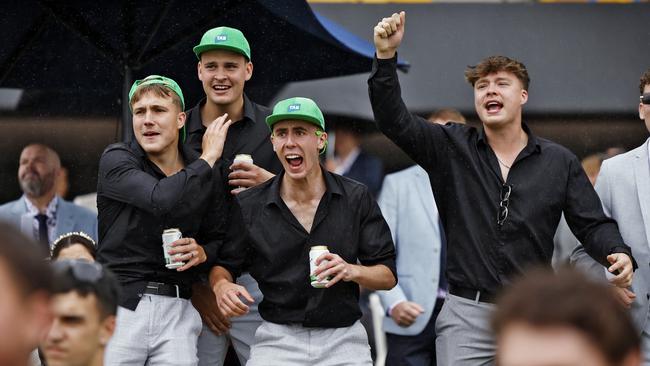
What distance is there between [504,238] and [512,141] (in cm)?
51


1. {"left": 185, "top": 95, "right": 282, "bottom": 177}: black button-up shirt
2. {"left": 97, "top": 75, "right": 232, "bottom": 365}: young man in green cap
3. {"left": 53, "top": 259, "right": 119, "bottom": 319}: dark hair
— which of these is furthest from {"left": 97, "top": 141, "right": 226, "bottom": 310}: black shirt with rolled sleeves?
{"left": 53, "top": 259, "right": 119, "bottom": 319}: dark hair

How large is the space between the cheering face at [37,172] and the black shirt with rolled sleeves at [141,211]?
2.67m

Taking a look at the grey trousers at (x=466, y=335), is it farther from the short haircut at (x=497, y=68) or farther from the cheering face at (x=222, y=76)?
the cheering face at (x=222, y=76)

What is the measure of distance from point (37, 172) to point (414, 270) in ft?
9.54

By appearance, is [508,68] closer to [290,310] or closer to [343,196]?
[343,196]

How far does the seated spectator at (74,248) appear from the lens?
6211 millimetres

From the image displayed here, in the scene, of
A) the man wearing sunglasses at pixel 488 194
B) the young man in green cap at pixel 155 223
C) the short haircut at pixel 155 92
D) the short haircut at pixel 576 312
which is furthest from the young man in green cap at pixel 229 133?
the short haircut at pixel 576 312

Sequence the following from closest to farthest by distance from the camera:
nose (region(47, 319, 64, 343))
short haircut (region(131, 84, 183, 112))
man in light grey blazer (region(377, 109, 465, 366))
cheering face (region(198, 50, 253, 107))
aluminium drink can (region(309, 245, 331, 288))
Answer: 1. nose (region(47, 319, 64, 343))
2. aluminium drink can (region(309, 245, 331, 288))
3. short haircut (region(131, 84, 183, 112))
4. cheering face (region(198, 50, 253, 107))
5. man in light grey blazer (region(377, 109, 465, 366))

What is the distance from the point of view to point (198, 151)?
611cm

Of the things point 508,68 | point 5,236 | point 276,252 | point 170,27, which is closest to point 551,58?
point 170,27

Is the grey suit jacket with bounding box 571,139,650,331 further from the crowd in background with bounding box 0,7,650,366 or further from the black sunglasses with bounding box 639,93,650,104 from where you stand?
the black sunglasses with bounding box 639,93,650,104

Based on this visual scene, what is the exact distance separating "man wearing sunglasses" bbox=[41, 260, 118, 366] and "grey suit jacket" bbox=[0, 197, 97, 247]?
4055mm

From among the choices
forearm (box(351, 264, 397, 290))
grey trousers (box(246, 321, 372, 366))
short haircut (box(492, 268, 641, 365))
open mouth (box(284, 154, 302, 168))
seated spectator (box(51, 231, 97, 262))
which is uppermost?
open mouth (box(284, 154, 302, 168))

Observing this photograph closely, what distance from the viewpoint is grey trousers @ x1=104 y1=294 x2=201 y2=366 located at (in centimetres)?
546
